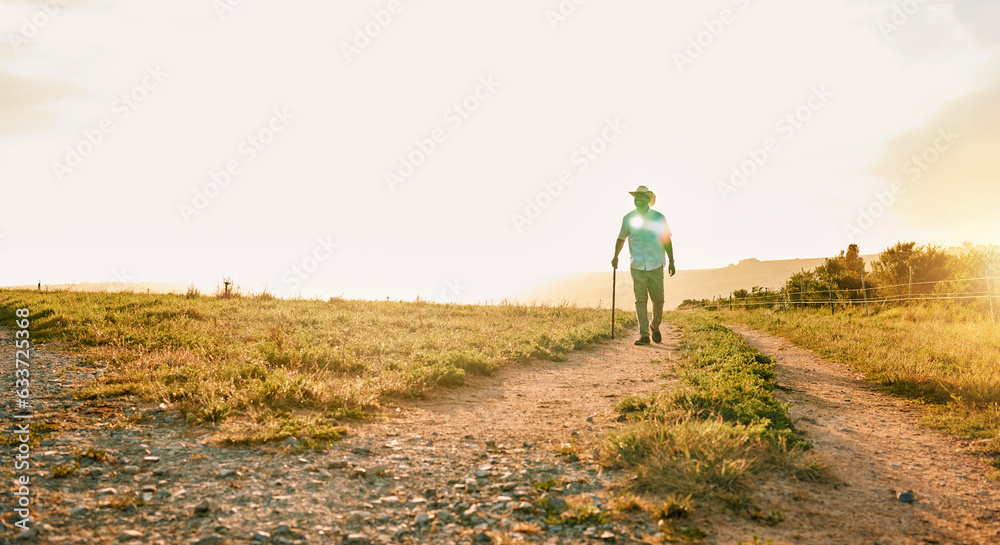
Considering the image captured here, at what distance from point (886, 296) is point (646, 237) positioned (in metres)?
24.8

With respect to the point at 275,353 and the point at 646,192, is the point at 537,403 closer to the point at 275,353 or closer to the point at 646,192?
the point at 275,353

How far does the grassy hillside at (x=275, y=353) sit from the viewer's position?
4.84 metres

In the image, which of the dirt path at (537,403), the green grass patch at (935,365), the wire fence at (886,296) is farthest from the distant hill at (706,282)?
the dirt path at (537,403)

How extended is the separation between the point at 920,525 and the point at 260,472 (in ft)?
13.4

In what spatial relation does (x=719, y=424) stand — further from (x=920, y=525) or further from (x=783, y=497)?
(x=920, y=525)

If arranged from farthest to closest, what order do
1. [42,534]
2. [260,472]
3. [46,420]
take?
1. [46,420]
2. [260,472]
3. [42,534]

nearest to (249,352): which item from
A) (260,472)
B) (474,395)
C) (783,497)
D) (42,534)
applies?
(474,395)

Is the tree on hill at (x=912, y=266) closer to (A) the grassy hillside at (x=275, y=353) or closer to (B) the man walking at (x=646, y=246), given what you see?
(B) the man walking at (x=646, y=246)

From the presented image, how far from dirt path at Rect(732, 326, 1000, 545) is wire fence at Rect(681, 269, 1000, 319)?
49.8 ft

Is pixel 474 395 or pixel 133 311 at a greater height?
pixel 133 311

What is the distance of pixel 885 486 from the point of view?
347 cm

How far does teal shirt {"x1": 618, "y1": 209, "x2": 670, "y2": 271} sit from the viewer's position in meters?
10.1

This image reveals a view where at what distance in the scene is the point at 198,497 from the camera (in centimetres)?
304

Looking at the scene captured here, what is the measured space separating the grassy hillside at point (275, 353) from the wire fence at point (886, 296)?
42.5 feet
